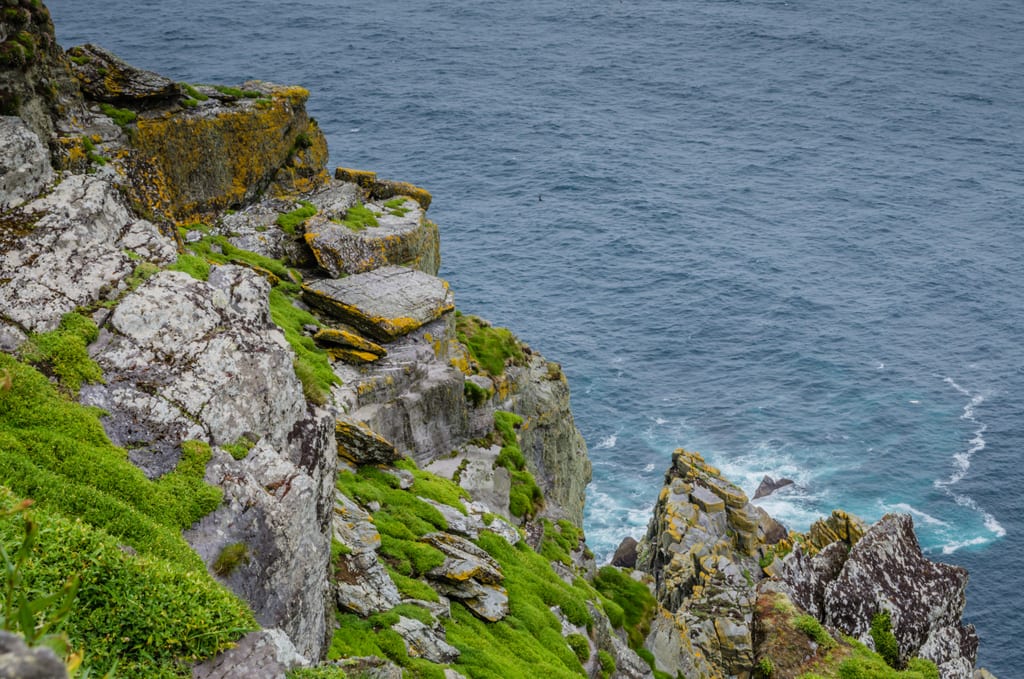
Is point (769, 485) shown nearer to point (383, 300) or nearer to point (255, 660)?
point (383, 300)

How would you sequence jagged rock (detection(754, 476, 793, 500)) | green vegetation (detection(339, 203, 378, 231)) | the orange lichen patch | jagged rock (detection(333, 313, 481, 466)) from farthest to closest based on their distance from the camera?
jagged rock (detection(754, 476, 793, 500)) < green vegetation (detection(339, 203, 378, 231)) < the orange lichen patch < jagged rock (detection(333, 313, 481, 466))

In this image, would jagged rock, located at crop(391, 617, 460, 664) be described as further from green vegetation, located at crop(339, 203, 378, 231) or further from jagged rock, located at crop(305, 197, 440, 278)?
green vegetation, located at crop(339, 203, 378, 231)

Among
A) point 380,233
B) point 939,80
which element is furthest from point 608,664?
point 939,80

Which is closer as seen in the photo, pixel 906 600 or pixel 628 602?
pixel 906 600

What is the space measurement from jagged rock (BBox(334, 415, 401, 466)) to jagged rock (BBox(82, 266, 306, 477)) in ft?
39.7

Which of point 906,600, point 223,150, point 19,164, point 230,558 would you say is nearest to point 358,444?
point 19,164

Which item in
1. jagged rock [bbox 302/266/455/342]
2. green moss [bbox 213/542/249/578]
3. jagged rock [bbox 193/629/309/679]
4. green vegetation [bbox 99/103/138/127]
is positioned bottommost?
jagged rock [bbox 302/266/455/342]

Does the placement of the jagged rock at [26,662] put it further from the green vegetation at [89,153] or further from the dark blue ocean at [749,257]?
the dark blue ocean at [749,257]

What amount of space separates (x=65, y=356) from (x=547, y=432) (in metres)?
38.3

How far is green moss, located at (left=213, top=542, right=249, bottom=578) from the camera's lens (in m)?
16.2

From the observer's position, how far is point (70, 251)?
795 inches

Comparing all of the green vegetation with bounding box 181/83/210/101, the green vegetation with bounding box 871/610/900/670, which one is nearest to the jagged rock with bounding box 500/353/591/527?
the green vegetation with bounding box 871/610/900/670

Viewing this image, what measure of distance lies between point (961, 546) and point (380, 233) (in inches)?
2438

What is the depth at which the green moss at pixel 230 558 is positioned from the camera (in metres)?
16.2
